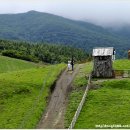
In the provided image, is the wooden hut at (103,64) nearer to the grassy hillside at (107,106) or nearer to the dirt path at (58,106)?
the dirt path at (58,106)

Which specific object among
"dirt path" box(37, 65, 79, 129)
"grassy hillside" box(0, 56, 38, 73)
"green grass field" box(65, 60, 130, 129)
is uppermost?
"green grass field" box(65, 60, 130, 129)

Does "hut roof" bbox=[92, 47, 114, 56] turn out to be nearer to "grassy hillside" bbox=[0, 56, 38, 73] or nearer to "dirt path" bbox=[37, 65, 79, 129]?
"dirt path" bbox=[37, 65, 79, 129]

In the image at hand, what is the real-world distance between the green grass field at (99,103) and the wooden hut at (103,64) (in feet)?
9.97

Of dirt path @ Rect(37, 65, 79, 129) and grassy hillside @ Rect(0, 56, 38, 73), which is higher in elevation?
dirt path @ Rect(37, 65, 79, 129)

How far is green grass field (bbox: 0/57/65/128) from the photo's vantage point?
191ft

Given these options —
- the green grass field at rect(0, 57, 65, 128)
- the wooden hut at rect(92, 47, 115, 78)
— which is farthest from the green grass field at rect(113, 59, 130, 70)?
the green grass field at rect(0, 57, 65, 128)

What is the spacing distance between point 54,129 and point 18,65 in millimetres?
110352

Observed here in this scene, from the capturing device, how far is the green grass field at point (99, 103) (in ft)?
186

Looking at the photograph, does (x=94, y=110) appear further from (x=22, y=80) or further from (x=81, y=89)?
(x=22, y=80)

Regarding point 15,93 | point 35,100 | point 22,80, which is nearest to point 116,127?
point 35,100

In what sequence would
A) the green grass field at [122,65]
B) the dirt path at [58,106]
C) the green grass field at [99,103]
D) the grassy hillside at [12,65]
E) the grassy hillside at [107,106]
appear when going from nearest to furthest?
the grassy hillside at [107,106]
the dirt path at [58,106]
the green grass field at [99,103]
the green grass field at [122,65]
the grassy hillside at [12,65]

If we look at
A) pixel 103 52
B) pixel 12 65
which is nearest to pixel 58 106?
pixel 103 52

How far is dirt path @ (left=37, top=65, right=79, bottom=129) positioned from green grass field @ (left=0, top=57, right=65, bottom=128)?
38.9 inches

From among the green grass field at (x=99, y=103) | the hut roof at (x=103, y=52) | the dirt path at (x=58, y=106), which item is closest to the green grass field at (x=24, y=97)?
the dirt path at (x=58, y=106)
